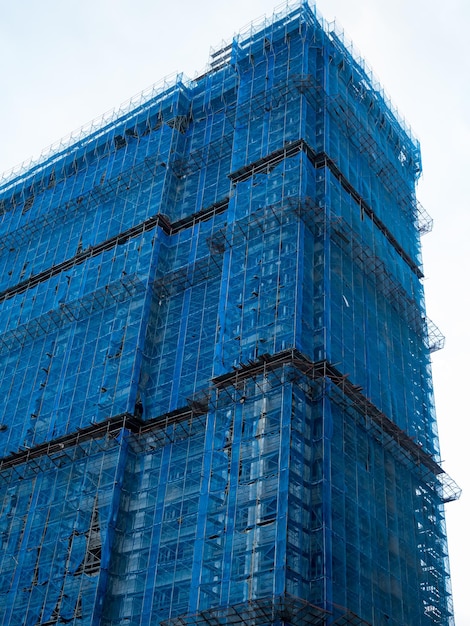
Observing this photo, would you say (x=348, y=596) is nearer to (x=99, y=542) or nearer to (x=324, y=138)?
(x=99, y=542)

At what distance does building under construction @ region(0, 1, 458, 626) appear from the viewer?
29.9 m

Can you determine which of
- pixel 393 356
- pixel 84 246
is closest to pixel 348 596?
pixel 393 356

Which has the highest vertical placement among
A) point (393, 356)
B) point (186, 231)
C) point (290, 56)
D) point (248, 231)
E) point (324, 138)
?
point (290, 56)

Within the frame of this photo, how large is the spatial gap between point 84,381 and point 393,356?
1386 cm

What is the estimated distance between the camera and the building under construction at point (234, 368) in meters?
29.9

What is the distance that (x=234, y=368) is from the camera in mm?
33500

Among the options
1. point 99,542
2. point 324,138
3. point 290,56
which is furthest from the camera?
point 290,56

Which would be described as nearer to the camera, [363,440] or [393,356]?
[363,440]

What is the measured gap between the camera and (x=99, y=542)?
32.8 metres

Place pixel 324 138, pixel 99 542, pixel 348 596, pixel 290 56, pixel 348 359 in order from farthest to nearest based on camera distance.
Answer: pixel 290 56, pixel 324 138, pixel 348 359, pixel 99 542, pixel 348 596

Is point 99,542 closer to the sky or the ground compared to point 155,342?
closer to the ground

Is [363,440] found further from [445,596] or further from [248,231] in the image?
[248,231]

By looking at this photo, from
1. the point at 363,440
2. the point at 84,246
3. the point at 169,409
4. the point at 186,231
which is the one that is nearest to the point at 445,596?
the point at 363,440

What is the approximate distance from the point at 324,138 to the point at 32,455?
2025 cm
